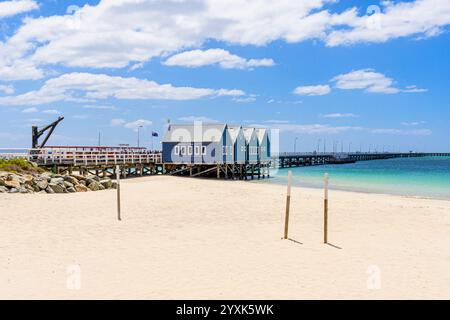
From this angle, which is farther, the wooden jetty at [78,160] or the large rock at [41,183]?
the wooden jetty at [78,160]

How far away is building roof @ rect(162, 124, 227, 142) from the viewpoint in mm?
41844

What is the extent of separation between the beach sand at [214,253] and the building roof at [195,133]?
80.4 feet

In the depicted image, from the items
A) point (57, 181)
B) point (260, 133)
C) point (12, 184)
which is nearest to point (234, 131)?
point (260, 133)

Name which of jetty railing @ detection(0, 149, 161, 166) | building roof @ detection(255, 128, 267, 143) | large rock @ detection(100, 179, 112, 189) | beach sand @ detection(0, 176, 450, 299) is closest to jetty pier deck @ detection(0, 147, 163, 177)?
jetty railing @ detection(0, 149, 161, 166)

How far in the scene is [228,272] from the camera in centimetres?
838

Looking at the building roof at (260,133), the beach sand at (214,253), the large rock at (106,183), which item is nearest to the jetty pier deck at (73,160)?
the large rock at (106,183)

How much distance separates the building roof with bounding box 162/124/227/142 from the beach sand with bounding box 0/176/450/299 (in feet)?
80.4

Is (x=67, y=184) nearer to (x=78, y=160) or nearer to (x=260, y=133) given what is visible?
(x=78, y=160)

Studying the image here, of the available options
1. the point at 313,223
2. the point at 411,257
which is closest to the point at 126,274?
the point at 411,257

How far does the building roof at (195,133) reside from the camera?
41.8 meters

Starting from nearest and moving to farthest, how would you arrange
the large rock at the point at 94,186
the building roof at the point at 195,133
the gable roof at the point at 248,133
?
the large rock at the point at 94,186, the building roof at the point at 195,133, the gable roof at the point at 248,133

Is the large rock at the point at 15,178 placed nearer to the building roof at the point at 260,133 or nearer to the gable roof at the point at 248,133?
the gable roof at the point at 248,133

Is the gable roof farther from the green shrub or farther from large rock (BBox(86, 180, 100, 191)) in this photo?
large rock (BBox(86, 180, 100, 191))

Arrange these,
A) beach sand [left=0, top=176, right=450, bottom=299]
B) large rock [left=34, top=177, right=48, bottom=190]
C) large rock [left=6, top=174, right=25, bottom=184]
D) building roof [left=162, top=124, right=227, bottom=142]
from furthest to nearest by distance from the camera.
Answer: building roof [left=162, top=124, right=227, bottom=142], large rock [left=34, top=177, right=48, bottom=190], large rock [left=6, top=174, right=25, bottom=184], beach sand [left=0, top=176, right=450, bottom=299]
